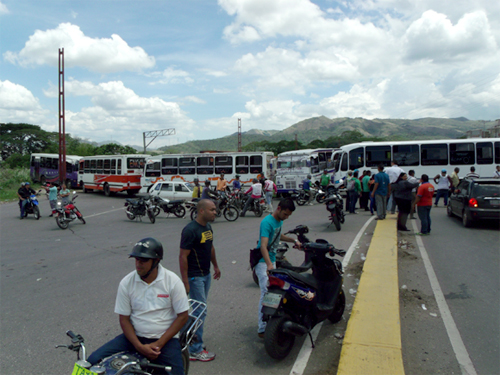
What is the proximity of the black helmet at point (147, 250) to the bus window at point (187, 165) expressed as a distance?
23.6 m

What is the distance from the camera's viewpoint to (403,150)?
73.7ft

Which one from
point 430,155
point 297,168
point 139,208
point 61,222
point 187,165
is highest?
point 430,155

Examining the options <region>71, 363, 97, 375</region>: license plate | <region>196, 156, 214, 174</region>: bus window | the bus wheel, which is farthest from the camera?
the bus wheel

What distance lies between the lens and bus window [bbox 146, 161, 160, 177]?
87.4 feet

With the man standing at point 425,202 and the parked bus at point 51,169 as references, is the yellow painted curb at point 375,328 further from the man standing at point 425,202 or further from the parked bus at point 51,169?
the parked bus at point 51,169

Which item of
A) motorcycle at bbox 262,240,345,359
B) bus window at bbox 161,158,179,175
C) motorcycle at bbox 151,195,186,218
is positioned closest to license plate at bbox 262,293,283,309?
motorcycle at bbox 262,240,345,359

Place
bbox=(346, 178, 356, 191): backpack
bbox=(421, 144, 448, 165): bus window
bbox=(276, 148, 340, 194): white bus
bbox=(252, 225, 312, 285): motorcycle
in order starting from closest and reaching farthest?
bbox=(252, 225, 312, 285): motorcycle
bbox=(346, 178, 356, 191): backpack
bbox=(421, 144, 448, 165): bus window
bbox=(276, 148, 340, 194): white bus

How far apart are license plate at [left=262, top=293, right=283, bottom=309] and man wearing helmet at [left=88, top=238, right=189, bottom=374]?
4.00 feet

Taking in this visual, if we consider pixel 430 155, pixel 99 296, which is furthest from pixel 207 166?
pixel 99 296

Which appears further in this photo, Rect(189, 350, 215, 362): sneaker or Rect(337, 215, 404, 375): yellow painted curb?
Rect(189, 350, 215, 362): sneaker

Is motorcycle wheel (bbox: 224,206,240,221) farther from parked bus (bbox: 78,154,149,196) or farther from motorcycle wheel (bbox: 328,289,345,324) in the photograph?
parked bus (bbox: 78,154,149,196)

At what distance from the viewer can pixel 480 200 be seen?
36.6ft

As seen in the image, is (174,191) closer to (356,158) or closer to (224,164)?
(224,164)

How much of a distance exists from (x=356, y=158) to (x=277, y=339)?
2048 centimetres
